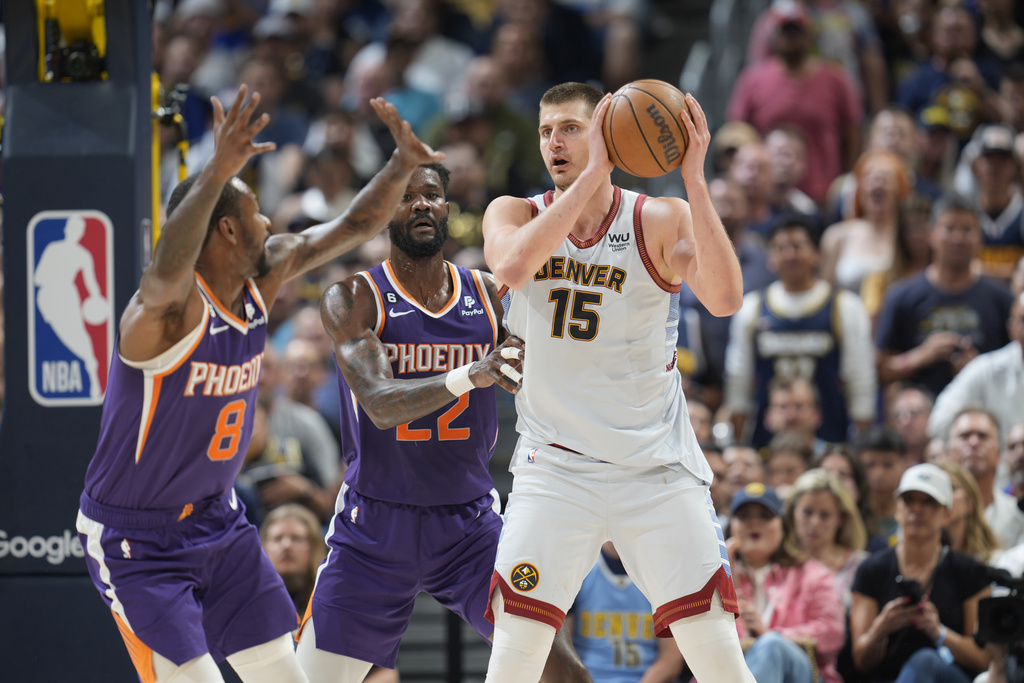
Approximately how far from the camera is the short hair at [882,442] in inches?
303

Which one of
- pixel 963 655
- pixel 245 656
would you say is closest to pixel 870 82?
pixel 963 655

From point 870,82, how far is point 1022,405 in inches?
209

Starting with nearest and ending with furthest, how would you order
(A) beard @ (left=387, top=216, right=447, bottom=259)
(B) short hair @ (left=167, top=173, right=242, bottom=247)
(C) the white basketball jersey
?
1. (C) the white basketball jersey
2. (B) short hair @ (left=167, top=173, right=242, bottom=247)
3. (A) beard @ (left=387, top=216, right=447, bottom=259)

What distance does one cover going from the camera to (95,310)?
5.57m

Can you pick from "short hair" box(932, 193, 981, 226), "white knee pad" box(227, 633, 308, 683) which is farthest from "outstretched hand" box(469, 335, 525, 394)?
"short hair" box(932, 193, 981, 226)

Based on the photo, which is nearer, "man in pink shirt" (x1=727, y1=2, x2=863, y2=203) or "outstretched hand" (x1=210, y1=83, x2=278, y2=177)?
"outstretched hand" (x1=210, y1=83, x2=278, y2=177)

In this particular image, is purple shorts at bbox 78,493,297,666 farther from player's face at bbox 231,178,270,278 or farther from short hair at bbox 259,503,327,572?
short hair at bbox 259,503,327,572

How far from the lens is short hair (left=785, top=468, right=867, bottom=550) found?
22.9 feet

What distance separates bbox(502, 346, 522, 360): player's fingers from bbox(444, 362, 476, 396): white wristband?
6.1 inches

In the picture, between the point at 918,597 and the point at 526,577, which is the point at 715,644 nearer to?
the point at 526,577

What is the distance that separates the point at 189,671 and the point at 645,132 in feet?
8.30

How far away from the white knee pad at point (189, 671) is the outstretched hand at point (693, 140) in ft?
8.04

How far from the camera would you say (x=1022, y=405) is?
802 cm

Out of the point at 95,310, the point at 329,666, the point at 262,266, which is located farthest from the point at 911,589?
the point at 95,310
